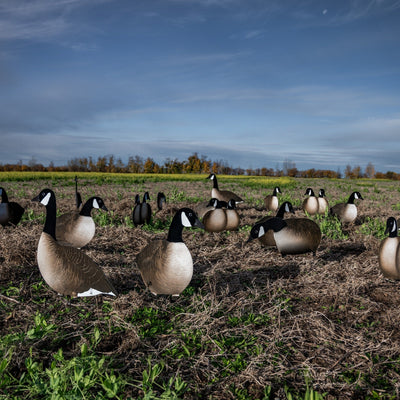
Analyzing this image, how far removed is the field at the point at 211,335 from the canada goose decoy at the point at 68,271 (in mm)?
283

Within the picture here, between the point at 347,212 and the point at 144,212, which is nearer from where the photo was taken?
the point at 144,212

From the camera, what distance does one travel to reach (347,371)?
10.2ft

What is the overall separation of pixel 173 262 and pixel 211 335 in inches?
37.9

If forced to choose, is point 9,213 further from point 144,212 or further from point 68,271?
point 68,271

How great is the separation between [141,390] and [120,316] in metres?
1.17

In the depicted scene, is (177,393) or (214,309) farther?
(214,309)

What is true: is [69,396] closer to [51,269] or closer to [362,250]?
[51,269]

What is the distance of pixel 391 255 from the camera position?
495cm

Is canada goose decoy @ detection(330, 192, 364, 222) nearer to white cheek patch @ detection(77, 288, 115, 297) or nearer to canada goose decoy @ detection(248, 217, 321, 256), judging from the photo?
canada goose decoy @ detection(248, 217, 321, 256)

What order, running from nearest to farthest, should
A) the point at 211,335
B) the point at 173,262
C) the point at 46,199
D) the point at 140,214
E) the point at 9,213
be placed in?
the point at 211,335
the point at 173,262
the point at 46,199
the point at 9,213
the point at 140,214

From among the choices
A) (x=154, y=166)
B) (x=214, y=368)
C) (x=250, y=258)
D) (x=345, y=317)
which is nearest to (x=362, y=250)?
(x=250, y=258)

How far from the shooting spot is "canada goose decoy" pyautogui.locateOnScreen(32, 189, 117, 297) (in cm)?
395

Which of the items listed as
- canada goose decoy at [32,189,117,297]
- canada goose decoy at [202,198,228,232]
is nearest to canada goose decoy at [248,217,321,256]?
canada goose decoy at [202,198,228,232]

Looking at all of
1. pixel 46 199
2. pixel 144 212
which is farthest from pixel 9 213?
pixel 46 199
